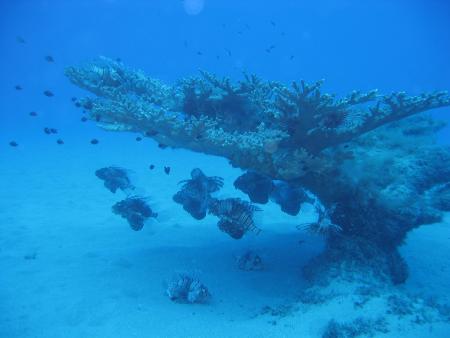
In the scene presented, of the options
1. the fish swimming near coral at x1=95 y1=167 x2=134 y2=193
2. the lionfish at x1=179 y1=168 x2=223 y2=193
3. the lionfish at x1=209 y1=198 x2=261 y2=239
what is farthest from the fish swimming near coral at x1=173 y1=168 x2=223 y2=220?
the fish swimming near coral at x1=95 y1=167 x2=134 y2=193

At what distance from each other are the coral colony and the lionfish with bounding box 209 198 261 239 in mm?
18

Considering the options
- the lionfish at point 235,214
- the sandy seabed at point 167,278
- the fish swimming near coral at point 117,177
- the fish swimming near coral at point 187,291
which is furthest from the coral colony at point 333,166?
the fish swimming near coral at point 117,177

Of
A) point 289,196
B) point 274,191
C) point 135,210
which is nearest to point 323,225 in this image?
point 289,196

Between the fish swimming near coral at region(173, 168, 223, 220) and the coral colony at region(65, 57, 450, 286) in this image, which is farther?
the fish swimming near coral at region(173, 168, 223, 220)

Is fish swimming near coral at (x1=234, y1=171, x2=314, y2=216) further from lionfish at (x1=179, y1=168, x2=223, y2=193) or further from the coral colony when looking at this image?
lionfish at (x1=179, y1=168, x2=223, y2=193)

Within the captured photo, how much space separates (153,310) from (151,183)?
9.63m

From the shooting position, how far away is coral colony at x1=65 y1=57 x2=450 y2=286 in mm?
5918

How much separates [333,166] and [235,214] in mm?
1900

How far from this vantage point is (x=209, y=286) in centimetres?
653

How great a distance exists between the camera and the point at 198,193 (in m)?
7.05

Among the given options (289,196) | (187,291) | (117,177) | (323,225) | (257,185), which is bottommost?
(187,291)

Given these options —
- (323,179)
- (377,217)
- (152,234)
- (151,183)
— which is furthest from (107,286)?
(151,183)

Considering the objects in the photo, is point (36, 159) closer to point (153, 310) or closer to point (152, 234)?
point (152, 234)

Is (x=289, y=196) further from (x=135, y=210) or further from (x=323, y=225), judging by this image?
(x=135, y=210)
